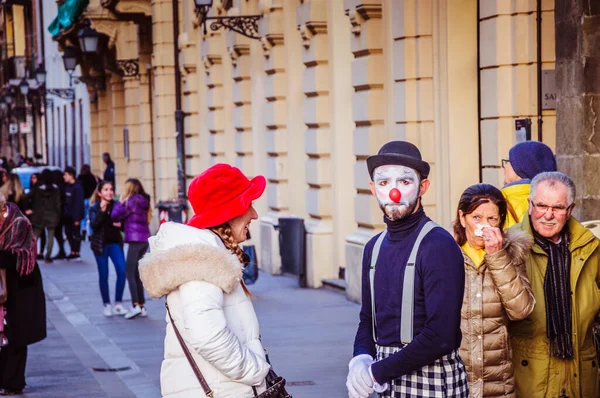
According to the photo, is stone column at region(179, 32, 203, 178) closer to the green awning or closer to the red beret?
the green awning

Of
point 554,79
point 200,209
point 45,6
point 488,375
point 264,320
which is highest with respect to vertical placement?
point 45,6

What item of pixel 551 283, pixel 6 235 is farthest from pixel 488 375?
pixel 6 235

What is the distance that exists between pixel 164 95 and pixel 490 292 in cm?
2259

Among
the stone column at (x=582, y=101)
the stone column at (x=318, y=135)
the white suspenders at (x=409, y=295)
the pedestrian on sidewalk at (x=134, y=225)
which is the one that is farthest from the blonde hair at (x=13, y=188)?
the white suspenders at (x=409, y=295)

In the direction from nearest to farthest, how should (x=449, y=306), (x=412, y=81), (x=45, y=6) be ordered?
(x=449, y=306) → (x=412, y=81) → (x=45, y=6)

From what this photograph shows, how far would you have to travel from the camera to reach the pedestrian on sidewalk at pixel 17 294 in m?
9.73

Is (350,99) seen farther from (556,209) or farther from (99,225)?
(556,209)

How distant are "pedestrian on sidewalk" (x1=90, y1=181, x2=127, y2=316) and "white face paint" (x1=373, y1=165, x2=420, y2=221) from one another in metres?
10.4

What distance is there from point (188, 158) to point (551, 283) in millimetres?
20618

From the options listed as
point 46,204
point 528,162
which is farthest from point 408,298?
point 46,204

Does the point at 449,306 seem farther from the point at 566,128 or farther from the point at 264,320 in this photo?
the point at 264,320

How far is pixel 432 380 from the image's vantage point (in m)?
4.58

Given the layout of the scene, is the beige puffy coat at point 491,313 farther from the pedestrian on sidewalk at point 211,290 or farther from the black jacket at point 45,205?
the black jacket at point 45,205

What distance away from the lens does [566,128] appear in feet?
33.7
